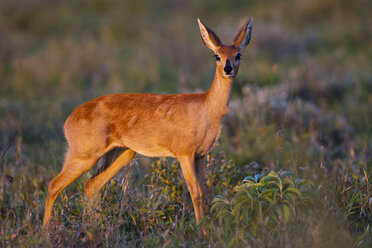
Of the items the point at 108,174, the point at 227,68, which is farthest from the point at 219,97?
the point at 108,174

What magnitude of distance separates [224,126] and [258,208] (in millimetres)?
4187

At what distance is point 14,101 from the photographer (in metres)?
10.3

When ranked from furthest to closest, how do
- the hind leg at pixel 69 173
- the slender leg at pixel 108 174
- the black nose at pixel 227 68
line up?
the slender leg at pixel 108 174, the hind leg at pixel 69 173, the black nose at pixel 227 68

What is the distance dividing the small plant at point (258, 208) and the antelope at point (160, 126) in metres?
0.63

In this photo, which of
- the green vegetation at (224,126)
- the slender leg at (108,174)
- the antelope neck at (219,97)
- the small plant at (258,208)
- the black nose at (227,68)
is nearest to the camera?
the small plant at (258,208)

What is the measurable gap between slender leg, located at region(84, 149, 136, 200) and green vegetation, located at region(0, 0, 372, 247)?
0.11 m

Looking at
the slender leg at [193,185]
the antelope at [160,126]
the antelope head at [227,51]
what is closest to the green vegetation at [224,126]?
the slender leg at [193,185]

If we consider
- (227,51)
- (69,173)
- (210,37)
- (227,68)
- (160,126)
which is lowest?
(69,173)

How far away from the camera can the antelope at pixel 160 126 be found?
5.03 m

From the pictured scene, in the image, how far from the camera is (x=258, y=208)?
431 cm

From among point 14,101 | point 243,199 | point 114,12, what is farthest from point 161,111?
point 114,12

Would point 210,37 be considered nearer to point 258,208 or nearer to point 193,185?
point 193,185

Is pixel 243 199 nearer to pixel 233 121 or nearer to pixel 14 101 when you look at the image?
pixel 233 121

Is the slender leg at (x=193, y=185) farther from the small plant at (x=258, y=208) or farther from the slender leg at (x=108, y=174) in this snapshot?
the slender leg at (x=108, y=174)
